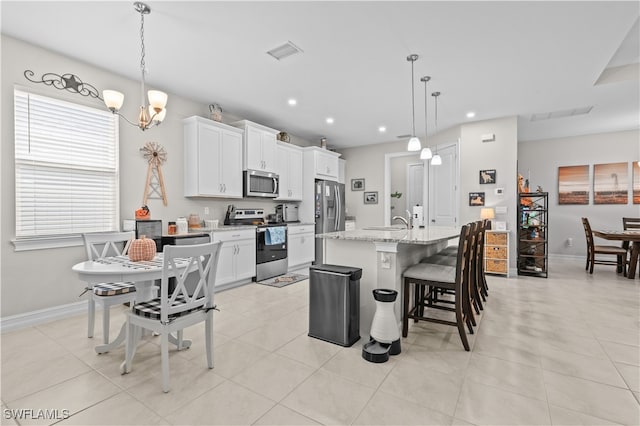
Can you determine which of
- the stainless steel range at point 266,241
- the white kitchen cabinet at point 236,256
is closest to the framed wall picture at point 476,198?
the stainless steel range at point 266,241

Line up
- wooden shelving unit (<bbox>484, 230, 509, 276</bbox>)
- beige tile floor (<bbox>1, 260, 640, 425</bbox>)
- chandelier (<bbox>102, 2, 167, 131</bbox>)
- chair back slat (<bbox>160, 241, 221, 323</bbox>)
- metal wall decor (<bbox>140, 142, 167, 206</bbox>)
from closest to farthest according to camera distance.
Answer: beige tile floor (<bbox>1, 260, 640, 425</bbox>) → chair back slat (<bbox>160, 241, 221, 323</bbox>) → chandelier (<bbox>102, 2, 167, 131</bbox>) → metal wall decor (<bbox>140, 142, 167, 206</bbox>) → wooden shelving unit (<bbox>484, 230, 509, 276</bbox>)

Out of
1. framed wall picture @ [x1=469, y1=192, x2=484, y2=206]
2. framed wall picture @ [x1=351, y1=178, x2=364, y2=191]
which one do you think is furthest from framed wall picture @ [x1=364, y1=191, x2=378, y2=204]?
framed wall picture @ [x1=469, y1=192, x2=484, y2=206]

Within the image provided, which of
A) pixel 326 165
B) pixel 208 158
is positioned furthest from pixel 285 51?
pixel 326 165

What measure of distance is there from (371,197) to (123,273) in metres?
6.04

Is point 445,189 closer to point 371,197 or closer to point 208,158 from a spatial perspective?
point 371,197

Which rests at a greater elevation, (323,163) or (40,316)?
(323,163)

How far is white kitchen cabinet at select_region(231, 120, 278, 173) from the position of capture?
4.78m

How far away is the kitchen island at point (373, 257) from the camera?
2.53 m

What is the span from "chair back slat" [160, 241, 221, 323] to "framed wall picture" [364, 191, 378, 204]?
5560 millimetres

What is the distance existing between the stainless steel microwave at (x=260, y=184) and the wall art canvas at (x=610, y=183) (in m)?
6.75

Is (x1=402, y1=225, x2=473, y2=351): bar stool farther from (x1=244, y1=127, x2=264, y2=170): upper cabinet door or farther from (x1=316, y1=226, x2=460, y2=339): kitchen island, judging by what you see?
(x1=244, y1=127, x2=264, y2=170): upper cabinet door

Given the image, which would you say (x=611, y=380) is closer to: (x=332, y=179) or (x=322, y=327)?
(x=322, y=327)

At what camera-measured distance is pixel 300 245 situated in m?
5.70

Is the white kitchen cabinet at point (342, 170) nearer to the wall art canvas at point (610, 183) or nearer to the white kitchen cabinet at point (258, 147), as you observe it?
the white kitchen cabinet at point (258, 147)
